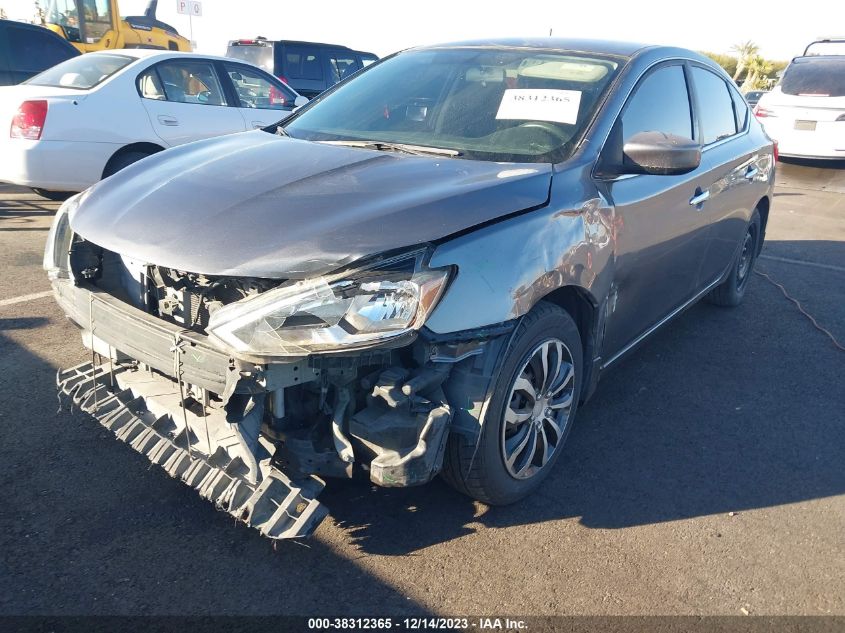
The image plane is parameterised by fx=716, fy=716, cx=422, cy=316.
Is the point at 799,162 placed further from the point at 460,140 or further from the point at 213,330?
the point at 213,330

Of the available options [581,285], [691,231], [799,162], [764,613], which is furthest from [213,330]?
[799,162]

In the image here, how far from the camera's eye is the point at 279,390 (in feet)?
7.39

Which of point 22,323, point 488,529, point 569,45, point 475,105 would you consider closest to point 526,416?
point 488,529

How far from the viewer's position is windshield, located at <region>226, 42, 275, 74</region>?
42.7 ft

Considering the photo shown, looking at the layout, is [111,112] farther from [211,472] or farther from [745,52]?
[745,52]

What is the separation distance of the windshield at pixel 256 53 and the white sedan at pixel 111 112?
5317 mm

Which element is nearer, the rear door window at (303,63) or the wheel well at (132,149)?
the wheel well at (132,149)

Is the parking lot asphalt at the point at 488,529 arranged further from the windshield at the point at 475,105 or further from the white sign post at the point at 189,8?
the white sign post at the point at 189,8

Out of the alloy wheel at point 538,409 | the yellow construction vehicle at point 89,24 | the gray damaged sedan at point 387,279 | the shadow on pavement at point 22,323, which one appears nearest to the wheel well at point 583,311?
the gray damaged sedan at point 387,279

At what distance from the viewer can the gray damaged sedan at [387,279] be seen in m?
2.19

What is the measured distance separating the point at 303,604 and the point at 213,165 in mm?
1708

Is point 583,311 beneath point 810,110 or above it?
beneath

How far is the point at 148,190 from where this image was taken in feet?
8.87

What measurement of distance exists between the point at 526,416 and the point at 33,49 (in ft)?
32.5
